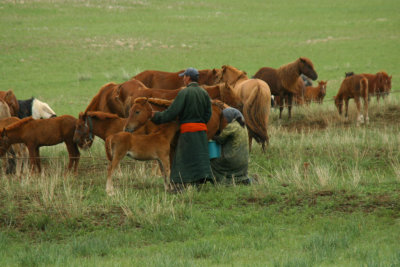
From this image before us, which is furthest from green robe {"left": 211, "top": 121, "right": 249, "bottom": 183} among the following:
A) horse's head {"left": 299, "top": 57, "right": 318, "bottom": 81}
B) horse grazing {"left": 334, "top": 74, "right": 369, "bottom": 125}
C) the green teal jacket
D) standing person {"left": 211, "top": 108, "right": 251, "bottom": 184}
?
horse's head {"left": 299, "top": 57, "right": 318, "bottom": 81}

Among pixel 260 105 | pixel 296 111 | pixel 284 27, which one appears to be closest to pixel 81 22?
pixel 284 27

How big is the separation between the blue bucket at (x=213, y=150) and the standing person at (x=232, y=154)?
0.07m

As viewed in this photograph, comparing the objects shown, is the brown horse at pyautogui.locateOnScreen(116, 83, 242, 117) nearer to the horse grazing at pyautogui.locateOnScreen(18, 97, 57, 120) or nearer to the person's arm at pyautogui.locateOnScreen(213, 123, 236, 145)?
the person's arm at pyautogui.locateOnScreen(213, 123, 236, 145)

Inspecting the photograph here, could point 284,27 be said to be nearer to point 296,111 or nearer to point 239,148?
point 296,111

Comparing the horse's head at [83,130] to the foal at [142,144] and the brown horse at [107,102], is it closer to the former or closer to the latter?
the foal at [142,144]

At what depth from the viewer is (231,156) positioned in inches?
413

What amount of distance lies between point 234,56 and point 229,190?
33.7 metres

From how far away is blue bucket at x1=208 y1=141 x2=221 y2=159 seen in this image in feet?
34.7

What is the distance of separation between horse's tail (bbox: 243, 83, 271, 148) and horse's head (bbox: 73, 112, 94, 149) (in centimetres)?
408

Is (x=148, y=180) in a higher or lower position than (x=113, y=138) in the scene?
lower

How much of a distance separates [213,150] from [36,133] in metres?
3.61

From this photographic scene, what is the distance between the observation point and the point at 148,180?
10969 millimetres

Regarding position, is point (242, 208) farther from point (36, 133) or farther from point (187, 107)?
point (36, 133)

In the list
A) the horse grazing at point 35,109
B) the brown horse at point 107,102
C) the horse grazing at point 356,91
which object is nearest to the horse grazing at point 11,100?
the horse grazing at point 35,109
